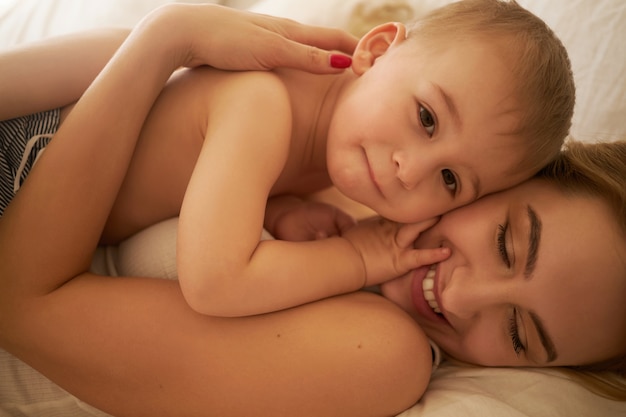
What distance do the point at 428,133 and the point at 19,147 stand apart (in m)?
0.74

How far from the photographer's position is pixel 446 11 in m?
1.03

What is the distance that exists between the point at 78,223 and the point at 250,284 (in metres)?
0.32

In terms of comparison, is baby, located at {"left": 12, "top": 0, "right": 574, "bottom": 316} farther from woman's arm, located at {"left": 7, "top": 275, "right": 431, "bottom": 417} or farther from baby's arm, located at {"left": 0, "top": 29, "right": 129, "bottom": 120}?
baby's arm, located at {"left": 0, "top": 29, "right": 129, "bottom": 120}

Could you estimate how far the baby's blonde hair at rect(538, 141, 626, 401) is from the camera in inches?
37.4

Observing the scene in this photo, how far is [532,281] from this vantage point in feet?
2.99

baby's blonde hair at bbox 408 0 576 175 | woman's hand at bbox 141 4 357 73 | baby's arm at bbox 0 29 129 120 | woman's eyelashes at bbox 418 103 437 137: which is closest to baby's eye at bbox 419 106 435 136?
woman's eyelashes at bbox 418 103 437 137

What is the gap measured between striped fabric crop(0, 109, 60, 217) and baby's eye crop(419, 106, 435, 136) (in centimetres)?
69

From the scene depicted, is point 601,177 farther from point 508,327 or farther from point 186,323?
point 186,323

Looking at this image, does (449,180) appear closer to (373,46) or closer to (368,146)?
(368,146)

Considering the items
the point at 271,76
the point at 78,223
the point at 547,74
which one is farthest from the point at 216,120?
the point at 547,74

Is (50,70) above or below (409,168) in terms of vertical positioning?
above

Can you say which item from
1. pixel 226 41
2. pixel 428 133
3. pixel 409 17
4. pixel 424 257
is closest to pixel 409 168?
pixel 428 133

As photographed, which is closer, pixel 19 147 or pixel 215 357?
pixel 215 357

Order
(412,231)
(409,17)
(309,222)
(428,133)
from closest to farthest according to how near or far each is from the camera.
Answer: (428,133) → (412,231) → (309,222) → (409,17)
